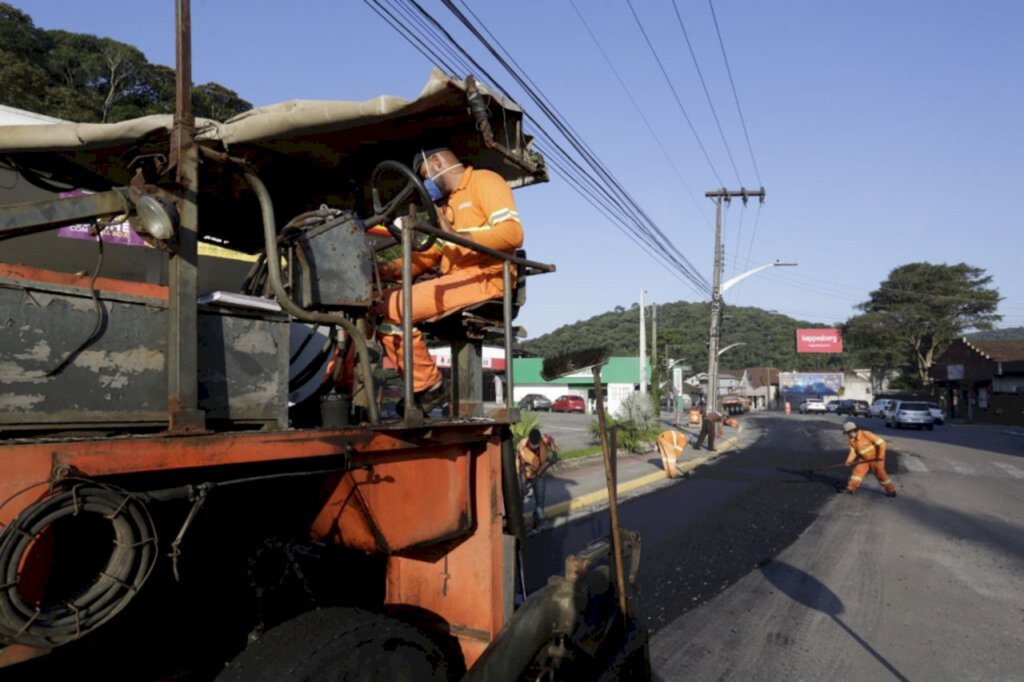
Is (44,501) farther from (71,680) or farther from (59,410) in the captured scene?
(71,680)

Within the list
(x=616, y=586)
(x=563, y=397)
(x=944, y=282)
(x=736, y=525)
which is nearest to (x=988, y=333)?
(x=944, y=282)

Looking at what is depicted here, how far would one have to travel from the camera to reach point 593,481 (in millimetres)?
13133

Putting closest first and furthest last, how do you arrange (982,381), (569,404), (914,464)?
(914,464), (982,381), (569,404)

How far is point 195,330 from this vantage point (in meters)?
1.78

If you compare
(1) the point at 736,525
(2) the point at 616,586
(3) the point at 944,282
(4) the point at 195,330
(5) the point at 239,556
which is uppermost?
(3) the point at 944,282

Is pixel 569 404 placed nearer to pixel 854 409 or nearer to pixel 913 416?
pixel 913 416

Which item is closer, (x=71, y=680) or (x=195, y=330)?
(x=195, y=330)

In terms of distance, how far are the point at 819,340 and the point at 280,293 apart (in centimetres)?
8214

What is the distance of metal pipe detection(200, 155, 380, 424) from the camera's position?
6.70 feet

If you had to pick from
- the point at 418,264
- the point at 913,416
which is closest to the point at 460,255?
the point at 418,264

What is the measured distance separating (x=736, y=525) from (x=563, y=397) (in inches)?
1538

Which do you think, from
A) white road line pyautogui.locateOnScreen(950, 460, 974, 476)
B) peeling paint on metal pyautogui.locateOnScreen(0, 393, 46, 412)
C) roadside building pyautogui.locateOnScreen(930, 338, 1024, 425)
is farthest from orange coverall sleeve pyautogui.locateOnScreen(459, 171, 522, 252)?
roadside building pyautogui.locateOnScreen(930, 338, 1024, 425)

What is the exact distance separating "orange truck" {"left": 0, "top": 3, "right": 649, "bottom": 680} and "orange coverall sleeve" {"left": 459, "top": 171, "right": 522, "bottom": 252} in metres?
0.13

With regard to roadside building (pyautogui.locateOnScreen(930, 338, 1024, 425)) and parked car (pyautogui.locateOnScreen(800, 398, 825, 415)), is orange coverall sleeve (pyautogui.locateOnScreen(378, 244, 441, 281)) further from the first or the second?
parked car (pyautogui.locateOnScreen(800, 398, 825, 415))
